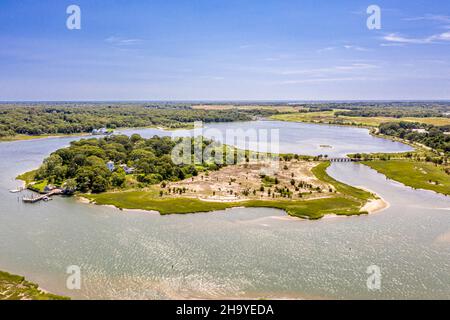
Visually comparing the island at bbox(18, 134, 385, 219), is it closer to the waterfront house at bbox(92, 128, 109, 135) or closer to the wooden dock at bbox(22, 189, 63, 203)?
the wooden dock at bbox(22, 189, 63, 203)

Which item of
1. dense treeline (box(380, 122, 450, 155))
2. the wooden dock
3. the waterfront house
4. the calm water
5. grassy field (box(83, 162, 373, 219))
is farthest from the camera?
the waterfront house

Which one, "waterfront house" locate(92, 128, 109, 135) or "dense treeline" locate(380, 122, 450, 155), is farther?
"waterfront house" locate(92, 128, 109, 135)

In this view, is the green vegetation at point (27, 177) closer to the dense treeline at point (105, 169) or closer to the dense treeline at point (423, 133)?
the dense treeline at point (105, 169)

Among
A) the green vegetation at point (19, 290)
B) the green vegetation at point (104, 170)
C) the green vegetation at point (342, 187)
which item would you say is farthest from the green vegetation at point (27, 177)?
the green vegetation at point (342, 187)

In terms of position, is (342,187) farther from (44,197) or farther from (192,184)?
Answer: (44,197)

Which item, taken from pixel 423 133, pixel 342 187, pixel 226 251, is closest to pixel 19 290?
pixel 226 251

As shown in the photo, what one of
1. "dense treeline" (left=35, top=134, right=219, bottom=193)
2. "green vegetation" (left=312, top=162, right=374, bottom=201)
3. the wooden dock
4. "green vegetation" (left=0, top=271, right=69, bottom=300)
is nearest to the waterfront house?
"dense treeline" (left=35, top=134, right=219, bottom=193)
